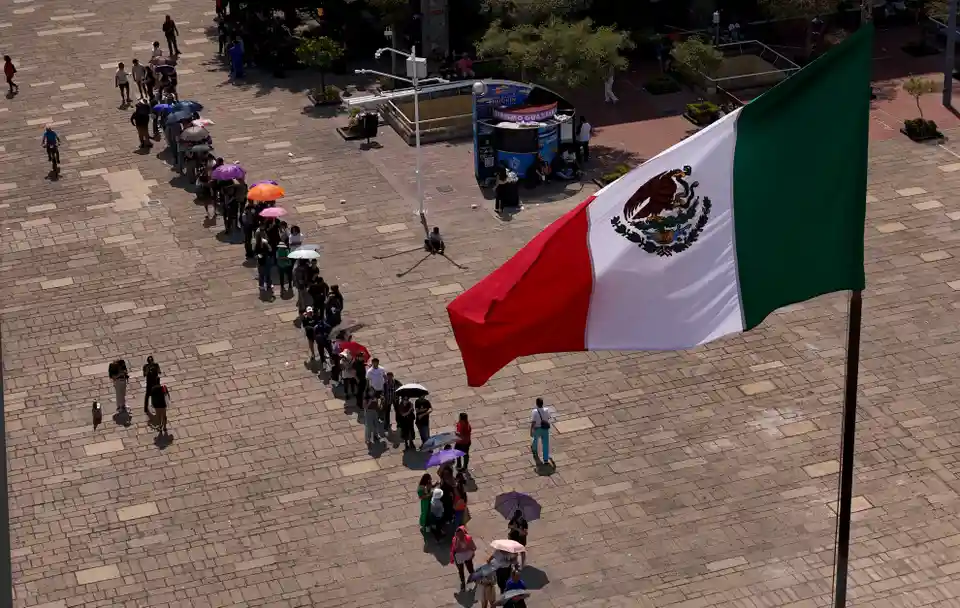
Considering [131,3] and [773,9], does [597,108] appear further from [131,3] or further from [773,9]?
[131,3]

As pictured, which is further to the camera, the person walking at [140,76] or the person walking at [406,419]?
the person walking at [140,76]

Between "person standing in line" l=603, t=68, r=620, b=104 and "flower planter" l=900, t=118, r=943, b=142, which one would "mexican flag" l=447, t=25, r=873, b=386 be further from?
"person standing in line" l=603, t=68, r=620, b=104

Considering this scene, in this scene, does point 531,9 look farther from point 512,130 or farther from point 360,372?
point 360,372

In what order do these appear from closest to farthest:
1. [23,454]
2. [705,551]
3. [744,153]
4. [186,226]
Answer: [744,153]
[705,551]
[23,454]
[186,226]

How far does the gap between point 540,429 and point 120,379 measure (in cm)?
Answer: 975

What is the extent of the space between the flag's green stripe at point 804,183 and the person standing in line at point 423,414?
15.9 meters

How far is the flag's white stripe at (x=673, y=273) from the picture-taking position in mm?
21281

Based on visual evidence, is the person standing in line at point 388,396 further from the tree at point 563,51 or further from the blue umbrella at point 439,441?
the tree at point 563,51

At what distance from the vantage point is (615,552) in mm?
33031

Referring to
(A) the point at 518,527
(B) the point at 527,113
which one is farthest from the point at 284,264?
(A) the point at 518,527

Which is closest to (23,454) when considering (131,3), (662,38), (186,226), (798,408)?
(186,226)

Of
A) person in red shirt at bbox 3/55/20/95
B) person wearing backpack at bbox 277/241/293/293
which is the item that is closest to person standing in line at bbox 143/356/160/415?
person wearing backpack at bbox 277/241/293/293

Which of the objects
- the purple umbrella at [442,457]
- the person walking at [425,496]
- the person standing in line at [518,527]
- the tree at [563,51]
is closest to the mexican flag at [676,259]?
the person standing in line at [518,527]

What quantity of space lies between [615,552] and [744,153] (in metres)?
13.6
